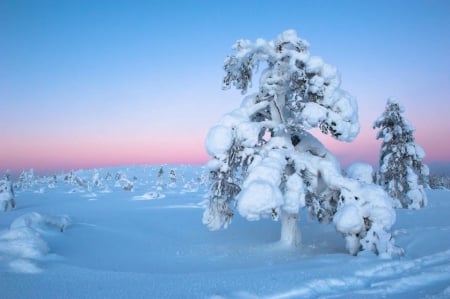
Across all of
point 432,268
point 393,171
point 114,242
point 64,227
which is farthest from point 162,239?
point 393,171

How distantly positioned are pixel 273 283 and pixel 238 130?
5501 mm

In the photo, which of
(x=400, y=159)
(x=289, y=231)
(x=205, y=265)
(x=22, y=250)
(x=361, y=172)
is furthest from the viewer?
(x=400, y=159)

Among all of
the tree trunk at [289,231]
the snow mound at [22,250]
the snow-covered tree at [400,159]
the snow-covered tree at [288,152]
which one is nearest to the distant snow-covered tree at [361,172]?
the snow-covered tree at [288,152]

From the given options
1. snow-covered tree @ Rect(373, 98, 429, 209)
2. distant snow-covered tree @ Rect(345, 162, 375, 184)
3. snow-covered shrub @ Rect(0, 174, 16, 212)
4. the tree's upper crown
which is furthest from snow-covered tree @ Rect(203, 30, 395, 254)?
snow-covered shrub @ Rect(0, 174, 16, 212)

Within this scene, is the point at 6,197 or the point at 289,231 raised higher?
the point at 6,197

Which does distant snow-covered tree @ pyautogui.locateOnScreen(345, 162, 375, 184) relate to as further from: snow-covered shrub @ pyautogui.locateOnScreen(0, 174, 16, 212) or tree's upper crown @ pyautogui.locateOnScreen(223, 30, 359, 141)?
snow-covered shrub @ pyautogui.locateOnScreen(0, 174, 16, 212)

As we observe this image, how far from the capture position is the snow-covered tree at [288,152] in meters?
10.1

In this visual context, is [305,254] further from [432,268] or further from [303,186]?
[432,268]

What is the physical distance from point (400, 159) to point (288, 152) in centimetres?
1981

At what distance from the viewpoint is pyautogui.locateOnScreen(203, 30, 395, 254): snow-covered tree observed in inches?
398

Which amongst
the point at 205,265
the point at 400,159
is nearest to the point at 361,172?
the point at 205,265

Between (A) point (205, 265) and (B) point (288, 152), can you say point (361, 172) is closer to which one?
(B) point (288, 152)

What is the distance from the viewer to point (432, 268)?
7.66 metres

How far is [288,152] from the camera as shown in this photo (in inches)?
450
